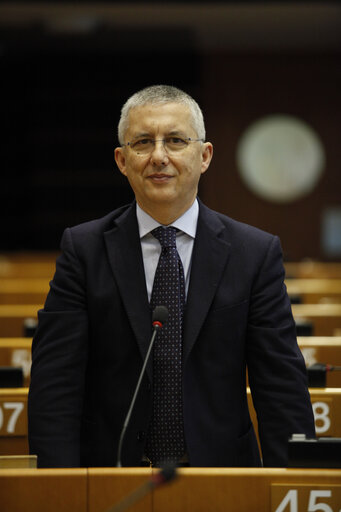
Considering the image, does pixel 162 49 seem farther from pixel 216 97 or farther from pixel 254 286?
pixel 254 286

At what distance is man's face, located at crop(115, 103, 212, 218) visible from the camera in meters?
2.00

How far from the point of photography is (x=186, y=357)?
198 centimetres

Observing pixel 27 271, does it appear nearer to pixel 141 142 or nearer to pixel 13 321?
pixel 13 321

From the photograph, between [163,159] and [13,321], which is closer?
[163,159]

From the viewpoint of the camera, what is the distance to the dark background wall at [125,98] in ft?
42.1

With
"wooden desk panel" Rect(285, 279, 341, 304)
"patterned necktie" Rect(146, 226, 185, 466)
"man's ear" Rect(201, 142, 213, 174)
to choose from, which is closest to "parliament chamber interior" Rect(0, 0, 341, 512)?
"wooden desk panel" Rect(285, 279, 341, 304)

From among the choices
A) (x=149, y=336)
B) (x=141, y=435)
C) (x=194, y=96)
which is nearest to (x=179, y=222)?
(x=149, y=336)

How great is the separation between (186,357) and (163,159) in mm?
516

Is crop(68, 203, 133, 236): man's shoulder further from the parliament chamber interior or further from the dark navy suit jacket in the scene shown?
the parliament chamber interior

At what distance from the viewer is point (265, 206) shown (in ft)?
44.1

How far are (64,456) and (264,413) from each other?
1.74 ft

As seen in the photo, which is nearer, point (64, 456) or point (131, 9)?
point (64, 456)

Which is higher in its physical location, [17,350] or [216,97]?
[216,97]

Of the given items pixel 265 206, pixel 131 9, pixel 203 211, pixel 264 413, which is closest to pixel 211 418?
pixel 264 413
